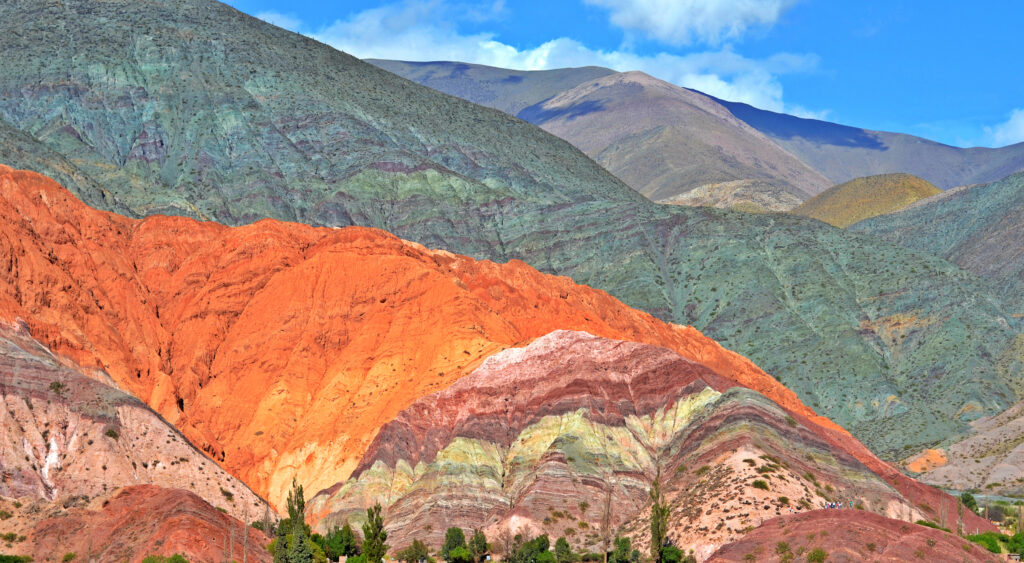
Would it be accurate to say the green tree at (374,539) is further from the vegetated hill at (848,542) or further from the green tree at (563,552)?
the vegetated hill at (848,542)

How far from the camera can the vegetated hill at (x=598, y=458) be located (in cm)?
9944

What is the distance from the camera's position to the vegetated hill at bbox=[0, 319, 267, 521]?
9762 centimetres

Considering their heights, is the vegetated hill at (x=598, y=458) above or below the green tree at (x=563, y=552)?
above

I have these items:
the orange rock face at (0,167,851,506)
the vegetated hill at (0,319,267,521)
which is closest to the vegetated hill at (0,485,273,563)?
the vegetated hill at (0,319,267,521)

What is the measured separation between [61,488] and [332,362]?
3537 centimetres

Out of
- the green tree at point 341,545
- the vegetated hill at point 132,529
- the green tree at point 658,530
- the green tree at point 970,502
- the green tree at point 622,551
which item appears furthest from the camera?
the green tree at point 970,502

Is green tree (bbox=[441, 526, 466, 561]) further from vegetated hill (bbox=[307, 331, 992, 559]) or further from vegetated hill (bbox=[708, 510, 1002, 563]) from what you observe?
vegetated hill (bbox=[708, 510, 1002, 563])

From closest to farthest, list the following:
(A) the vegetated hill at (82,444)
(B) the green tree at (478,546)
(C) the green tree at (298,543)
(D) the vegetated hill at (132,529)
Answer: (C) the green tree at (298,543) → (D) the vegetated hill at (132,529) → (B) the green tree at (478,546) → (A) the vegetated hill at (82,444)

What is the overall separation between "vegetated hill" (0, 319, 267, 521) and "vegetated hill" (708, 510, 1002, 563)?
3810cm

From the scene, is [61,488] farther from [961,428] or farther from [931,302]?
[931,302]

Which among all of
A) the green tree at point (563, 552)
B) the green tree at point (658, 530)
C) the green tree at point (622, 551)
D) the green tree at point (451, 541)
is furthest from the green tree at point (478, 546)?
the green tree at point (658, 530)

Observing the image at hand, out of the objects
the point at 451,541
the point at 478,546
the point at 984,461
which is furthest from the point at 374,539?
the point at 984,461

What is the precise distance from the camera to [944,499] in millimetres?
109938

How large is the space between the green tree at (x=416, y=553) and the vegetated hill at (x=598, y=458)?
3307 mm
